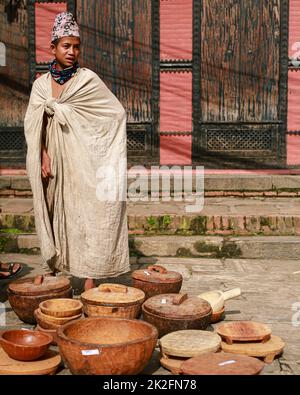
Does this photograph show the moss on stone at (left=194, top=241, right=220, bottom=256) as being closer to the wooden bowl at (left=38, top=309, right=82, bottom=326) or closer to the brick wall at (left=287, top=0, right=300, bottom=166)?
the brick wall at (left=287, top=0, right=300, bottom=166)

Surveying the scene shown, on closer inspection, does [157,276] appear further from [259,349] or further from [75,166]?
[259,349]

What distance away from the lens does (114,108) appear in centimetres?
557

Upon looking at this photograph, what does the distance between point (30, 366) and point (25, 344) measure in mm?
202

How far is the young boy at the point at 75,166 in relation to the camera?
5426 mm

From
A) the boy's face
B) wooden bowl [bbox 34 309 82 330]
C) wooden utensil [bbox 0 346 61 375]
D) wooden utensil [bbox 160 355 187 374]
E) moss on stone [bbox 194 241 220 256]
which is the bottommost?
wooden utensil [bbox 160 355 187 374]

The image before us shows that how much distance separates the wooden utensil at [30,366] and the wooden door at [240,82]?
630 centimetres

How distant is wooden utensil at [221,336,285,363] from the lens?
4020mm

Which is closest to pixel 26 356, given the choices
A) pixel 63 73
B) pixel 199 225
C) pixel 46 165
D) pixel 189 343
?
pixel 189 343

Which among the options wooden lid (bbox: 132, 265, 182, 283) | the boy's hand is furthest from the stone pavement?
the boy's hand

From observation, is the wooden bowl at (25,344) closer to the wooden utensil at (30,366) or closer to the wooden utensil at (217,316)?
the wooden utensil at (30,366)

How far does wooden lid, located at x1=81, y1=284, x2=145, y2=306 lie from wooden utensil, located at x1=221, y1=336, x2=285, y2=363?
0.76m

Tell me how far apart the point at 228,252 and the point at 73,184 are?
253cm

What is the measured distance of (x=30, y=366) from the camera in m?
3.76

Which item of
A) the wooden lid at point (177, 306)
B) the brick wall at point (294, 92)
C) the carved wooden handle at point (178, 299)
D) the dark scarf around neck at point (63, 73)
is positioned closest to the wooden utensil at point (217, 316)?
the wooden lid at point (177, 306)
